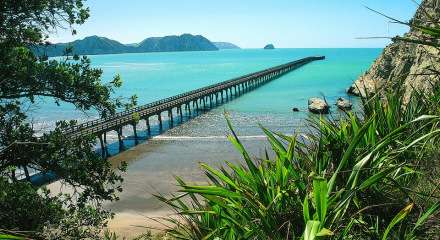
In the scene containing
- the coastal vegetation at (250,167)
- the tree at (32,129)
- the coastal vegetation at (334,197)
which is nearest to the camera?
the coastal vegetation at (334,197)

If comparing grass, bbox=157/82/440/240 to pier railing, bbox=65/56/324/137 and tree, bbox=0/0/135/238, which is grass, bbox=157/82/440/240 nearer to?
tree, bbox=0/0/135/238

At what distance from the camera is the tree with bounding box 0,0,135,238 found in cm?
A: 801

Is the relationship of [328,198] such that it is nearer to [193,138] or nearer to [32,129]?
[32,129]

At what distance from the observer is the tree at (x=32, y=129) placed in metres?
8.01

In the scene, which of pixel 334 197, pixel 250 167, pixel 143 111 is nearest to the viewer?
pixel 334 197

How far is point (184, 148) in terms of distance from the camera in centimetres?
3509

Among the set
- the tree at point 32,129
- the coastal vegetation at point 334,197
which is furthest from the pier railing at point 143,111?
the coastal vegetation at point 334,197

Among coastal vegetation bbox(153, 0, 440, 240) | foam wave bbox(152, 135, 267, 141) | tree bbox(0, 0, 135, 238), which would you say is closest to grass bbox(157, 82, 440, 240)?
coastal vegetation bbox(153, 0, 440, 240)

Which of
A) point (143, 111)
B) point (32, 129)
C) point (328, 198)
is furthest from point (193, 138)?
point (328, 198)

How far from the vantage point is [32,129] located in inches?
351

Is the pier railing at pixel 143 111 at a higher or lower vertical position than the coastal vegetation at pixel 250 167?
lower

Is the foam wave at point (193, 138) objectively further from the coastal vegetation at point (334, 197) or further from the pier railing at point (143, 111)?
the coastal vegetation at point (334, 197)

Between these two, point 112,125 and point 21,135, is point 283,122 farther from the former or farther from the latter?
point 21,135

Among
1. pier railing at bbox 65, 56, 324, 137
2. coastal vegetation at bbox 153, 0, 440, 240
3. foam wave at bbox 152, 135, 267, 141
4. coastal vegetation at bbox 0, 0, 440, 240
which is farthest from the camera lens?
foam wave at bbox 152, 135, 267, 141
